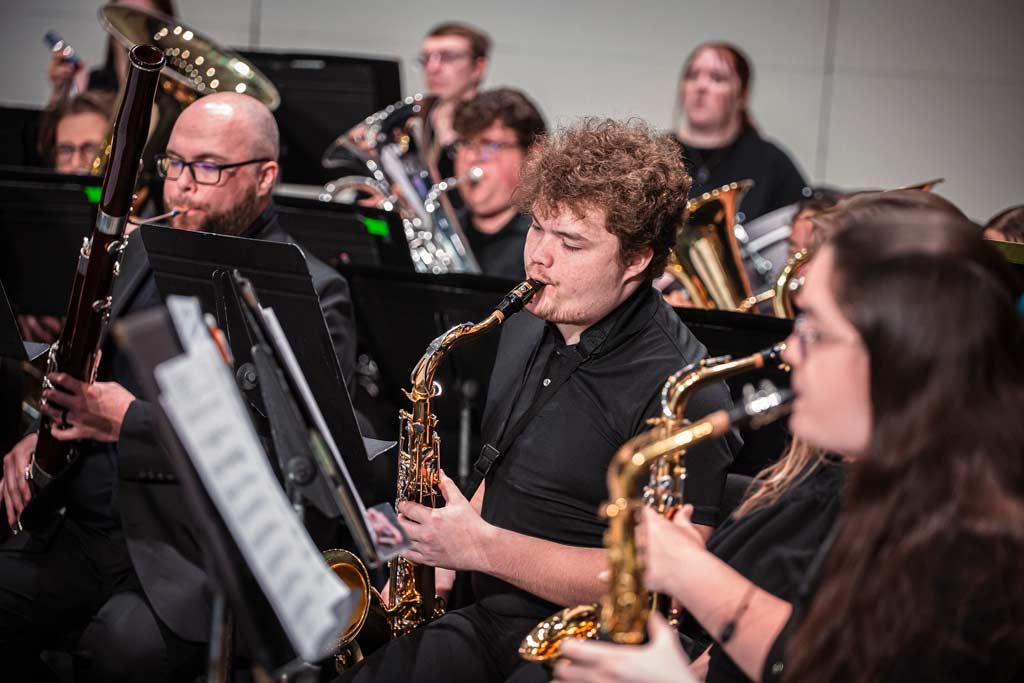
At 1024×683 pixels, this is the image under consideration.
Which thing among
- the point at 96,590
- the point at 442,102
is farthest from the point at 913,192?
the point at 442,102

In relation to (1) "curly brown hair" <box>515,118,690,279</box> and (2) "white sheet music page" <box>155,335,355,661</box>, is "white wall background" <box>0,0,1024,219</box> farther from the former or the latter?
(2) "white sheet music page" <box>155,335,355,661</box>

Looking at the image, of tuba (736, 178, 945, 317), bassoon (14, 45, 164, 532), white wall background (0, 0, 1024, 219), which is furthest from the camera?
white wall background (0, 0, 1024, 219)

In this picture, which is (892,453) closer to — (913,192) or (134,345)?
(913,192)

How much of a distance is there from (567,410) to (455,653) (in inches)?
20.1

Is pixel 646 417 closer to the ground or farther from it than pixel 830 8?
closer to the ground

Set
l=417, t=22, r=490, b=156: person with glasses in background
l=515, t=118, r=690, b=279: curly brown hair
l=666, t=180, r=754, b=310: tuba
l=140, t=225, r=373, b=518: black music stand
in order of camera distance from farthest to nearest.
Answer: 1. l=417, t=22, r=490, b=156: person with glasses in background
2. l=666, t=180, r=754, b=310: tuba
3. l=515, t=118, r=690, b=279: curly brown hair
4. l=140, t=225, r=373, b=518: black music stand

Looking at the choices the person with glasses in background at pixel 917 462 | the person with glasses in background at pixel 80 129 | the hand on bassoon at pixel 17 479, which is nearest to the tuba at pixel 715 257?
the hand on bassoon at pixel 17 479

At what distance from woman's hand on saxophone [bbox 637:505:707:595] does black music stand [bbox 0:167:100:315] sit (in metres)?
2.19

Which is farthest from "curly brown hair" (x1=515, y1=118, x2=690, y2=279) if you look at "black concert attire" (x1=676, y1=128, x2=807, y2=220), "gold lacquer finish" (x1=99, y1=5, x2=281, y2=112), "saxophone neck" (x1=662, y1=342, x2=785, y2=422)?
"black concert attire" (x1=676, y1=128, x2=807, y2=220)

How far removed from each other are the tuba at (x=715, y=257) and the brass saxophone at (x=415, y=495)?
1326 millimetres

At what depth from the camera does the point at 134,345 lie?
1.17 meters

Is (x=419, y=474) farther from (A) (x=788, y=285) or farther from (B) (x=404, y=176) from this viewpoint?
(B) (x=404, y=176)

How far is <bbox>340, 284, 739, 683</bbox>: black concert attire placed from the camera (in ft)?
6.45

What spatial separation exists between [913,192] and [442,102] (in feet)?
10.2
